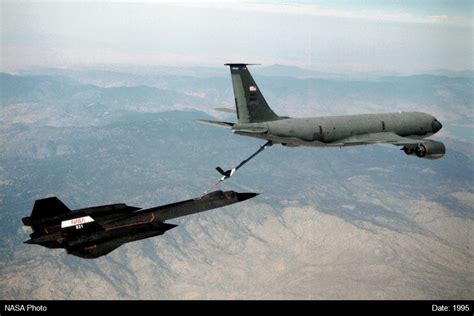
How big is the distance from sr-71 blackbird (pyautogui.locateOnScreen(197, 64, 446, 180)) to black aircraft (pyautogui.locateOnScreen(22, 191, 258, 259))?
8795 mm

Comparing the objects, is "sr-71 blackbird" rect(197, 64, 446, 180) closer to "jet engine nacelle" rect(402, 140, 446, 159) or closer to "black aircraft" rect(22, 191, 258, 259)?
"jet engine nacelle" rect(402, 140, 446, 159)

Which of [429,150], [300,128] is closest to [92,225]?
[300,128]

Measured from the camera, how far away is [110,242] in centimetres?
2886

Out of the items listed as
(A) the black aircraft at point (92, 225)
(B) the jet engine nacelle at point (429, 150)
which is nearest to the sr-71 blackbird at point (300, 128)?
(B) the jet engine nacelle at point (429, 150)

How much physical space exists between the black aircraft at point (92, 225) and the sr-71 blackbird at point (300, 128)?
880cm

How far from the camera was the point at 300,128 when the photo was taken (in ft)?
115

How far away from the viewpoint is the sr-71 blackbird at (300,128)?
114ft

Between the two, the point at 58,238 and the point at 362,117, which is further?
the point at 362,117

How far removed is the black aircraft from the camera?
27922 mm

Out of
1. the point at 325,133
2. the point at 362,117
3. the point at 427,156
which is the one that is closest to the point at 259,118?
the point at 325,133

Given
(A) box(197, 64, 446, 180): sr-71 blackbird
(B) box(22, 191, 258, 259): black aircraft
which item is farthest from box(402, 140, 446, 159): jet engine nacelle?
(B) box(22, 191, 258, 259): black aircraft
